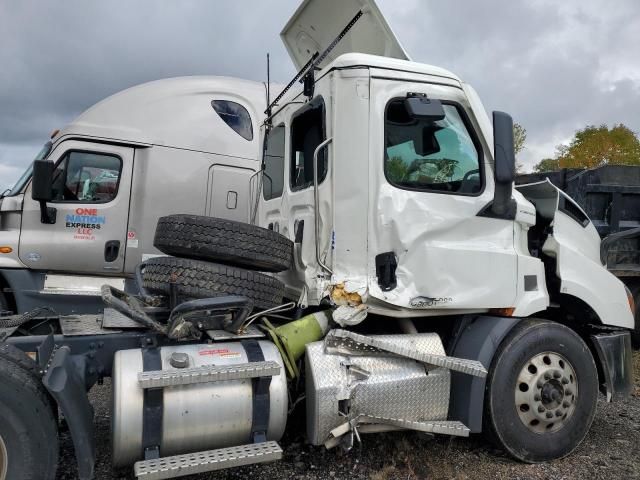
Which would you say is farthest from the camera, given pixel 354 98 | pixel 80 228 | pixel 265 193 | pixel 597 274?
pixel 80 228

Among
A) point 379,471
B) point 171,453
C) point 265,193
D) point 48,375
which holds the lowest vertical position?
point 379,471

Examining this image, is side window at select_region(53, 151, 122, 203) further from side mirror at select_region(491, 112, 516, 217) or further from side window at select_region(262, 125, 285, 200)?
side mirror at select_region(491, 112, 516, 217)

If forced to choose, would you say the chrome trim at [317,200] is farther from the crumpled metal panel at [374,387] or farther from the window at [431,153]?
the crumpled metal panel at [374,387]

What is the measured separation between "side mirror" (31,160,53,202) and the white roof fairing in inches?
30.0

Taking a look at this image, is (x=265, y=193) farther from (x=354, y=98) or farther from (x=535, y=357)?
(x=535, y=357)

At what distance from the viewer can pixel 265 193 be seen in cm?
494

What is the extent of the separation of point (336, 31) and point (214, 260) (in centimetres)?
231

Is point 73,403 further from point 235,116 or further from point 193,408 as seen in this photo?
point 235,116

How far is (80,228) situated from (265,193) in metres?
2.97

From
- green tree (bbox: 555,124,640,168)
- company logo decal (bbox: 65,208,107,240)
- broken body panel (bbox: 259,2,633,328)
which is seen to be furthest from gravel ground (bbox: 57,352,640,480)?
green tree (bbox: 555,124,640,168)

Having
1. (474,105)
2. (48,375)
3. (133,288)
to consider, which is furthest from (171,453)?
(133,288)

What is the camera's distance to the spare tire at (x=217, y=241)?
3367 millimetres

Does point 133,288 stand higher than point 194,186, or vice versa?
point 194,186

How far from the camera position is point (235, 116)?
7352 mm
